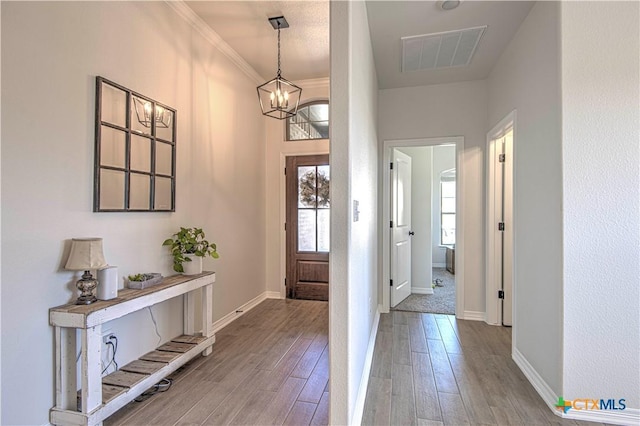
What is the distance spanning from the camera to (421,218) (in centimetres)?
489

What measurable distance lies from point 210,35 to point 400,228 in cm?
314

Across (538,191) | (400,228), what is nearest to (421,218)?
(400,228)

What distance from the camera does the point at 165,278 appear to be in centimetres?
249

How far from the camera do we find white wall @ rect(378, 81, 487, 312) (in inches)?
140

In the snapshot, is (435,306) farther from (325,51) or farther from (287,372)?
(325,51)

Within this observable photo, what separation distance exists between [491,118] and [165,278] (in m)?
3.55

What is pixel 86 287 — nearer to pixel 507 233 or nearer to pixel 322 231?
pixel 322 231

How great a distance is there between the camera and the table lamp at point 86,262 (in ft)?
5.61

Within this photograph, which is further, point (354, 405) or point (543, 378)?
point (543, 378)

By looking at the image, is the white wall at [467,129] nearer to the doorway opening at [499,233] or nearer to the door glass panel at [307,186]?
the doorway opening at [499,233]

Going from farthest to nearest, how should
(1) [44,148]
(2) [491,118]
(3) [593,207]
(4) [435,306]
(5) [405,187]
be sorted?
1. (5) [405,187]
2. (4) [435,306]
3. (2) [491,118]
4. (3) [593,207]
5. (1) [44,148]

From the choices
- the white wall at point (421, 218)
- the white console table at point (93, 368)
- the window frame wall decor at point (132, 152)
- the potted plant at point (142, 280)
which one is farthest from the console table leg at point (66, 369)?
the white wall at point (421, 218)

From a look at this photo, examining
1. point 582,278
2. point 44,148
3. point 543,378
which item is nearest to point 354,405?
point 543,378

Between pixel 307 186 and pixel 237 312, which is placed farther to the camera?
pixel 307 186
